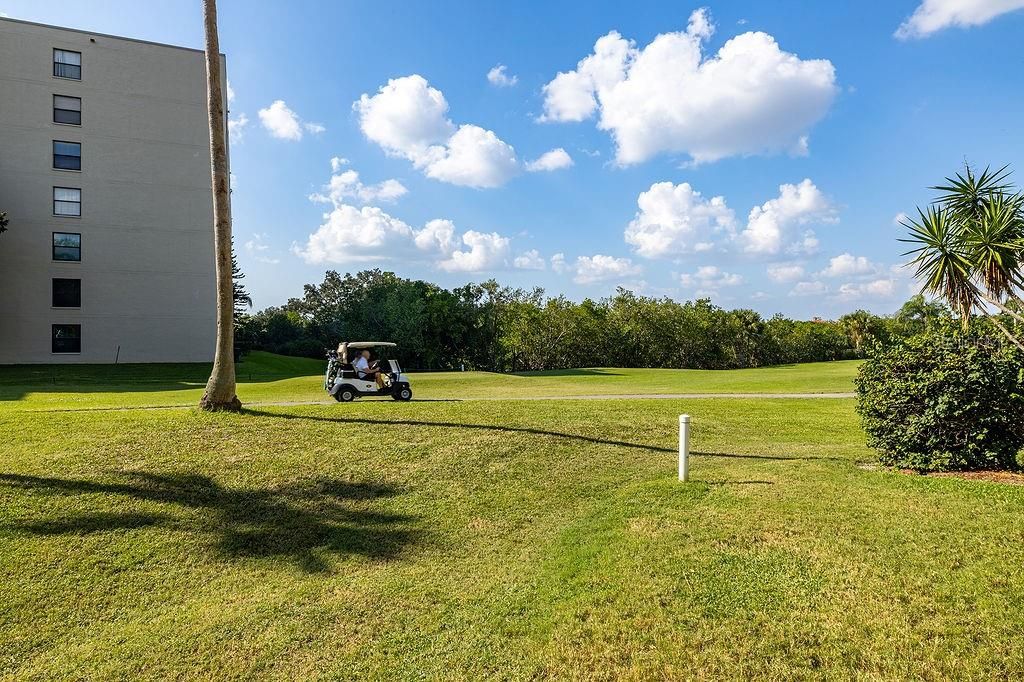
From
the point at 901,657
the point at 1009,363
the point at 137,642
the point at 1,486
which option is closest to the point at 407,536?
the point at 137,642

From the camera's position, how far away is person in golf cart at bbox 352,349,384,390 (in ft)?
50.3

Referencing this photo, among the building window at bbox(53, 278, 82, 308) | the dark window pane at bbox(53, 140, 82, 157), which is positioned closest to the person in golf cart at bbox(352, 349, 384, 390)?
the building window at bbox(53, 278, 82, 308)

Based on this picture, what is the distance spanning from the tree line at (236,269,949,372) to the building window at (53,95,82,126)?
1594 cm

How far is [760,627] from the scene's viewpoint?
13.2 ft

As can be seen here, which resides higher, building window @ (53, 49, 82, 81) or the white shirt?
building window @ (53, 49, 82, 81)

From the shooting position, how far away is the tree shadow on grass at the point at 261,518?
5.85 meters

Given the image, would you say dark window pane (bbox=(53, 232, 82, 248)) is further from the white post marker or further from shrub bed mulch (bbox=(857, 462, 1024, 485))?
shrub bed mulch (bbox=(857, 462, 1024, 485))

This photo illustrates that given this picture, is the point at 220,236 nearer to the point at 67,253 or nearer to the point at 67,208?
the point at 67,253

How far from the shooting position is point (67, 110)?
3030 centimetres

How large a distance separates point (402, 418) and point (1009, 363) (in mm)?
9540

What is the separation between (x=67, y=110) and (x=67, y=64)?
263 cm

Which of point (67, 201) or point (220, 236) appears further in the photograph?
point (67, 201)

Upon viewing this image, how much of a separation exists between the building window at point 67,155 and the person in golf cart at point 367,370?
87.7 feet

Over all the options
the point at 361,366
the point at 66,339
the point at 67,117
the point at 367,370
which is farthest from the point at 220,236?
the point at 67,117
